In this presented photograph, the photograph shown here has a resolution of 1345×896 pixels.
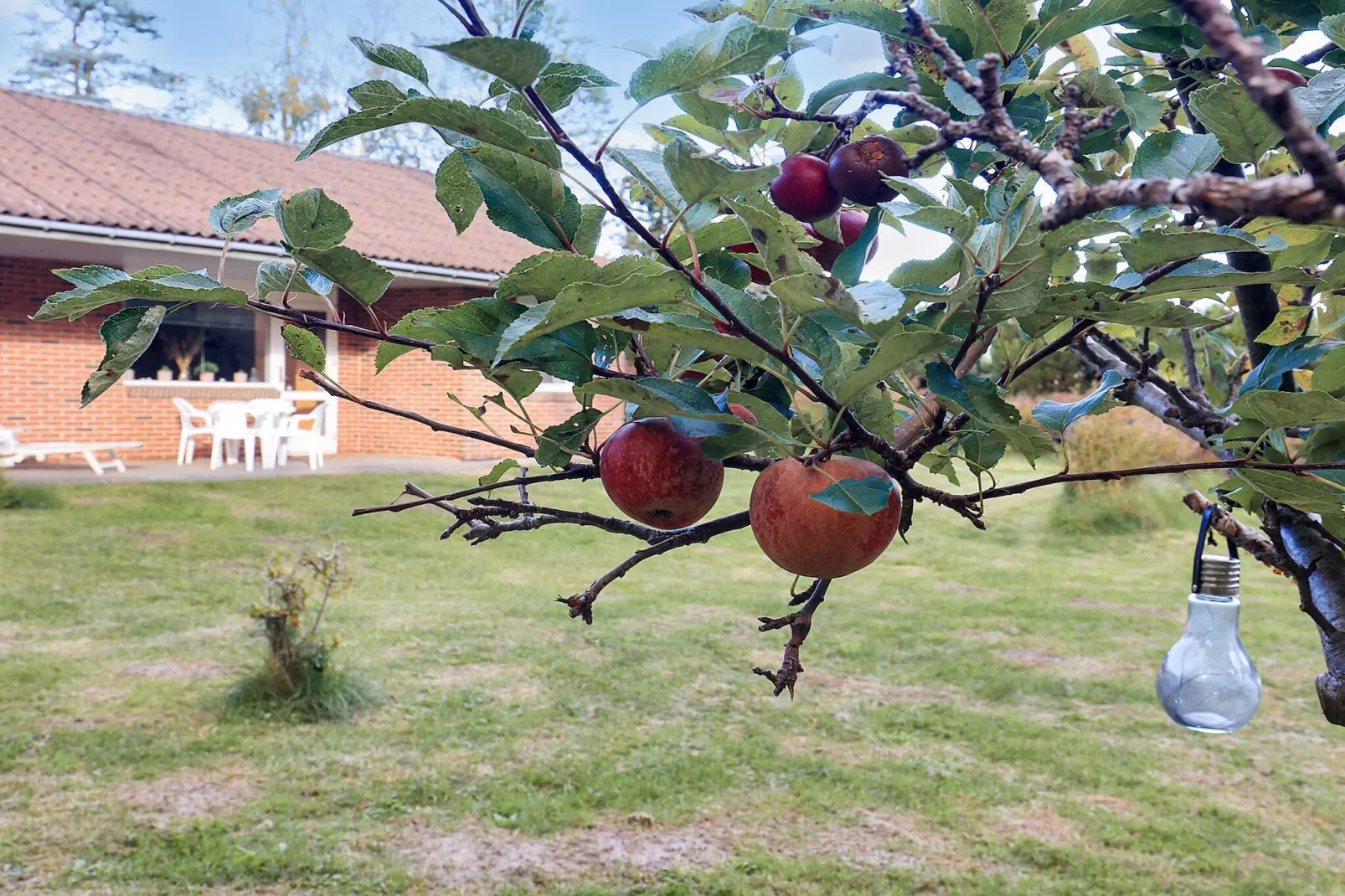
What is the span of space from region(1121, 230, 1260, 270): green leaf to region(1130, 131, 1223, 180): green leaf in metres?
0.13

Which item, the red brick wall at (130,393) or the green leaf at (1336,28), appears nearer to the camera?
the green leaf at (1336,28)

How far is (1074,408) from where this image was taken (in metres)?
0.96

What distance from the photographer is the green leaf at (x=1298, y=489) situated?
79 cm

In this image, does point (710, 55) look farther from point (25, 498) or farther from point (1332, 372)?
point (25, 498)

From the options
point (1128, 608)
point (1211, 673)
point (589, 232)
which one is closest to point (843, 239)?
point (589, 232)

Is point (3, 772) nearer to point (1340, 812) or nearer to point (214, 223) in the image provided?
point (214, 223)

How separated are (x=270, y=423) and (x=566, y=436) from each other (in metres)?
11.7

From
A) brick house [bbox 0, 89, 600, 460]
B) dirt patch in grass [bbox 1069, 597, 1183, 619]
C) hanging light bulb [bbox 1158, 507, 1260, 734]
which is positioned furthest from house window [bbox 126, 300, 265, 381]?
hanging light bulb [bbox 1158, 507, 1260, 734]

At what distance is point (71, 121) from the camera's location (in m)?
12.8

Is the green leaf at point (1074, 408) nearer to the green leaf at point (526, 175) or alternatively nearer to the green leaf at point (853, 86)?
the green leaf at point (853, 86)

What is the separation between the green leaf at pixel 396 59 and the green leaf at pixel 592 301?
195mm

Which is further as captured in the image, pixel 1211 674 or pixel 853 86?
pixel 1211 674

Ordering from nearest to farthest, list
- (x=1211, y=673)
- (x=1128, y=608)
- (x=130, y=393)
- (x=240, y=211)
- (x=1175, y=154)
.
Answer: (x=1175, y=154) < (x=240, y=211) < (x=1211, y=673) < (x=1128, y=608) < (x=130, y=393)

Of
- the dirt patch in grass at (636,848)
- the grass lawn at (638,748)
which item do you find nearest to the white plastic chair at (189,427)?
the grass lawn at (638,748)
